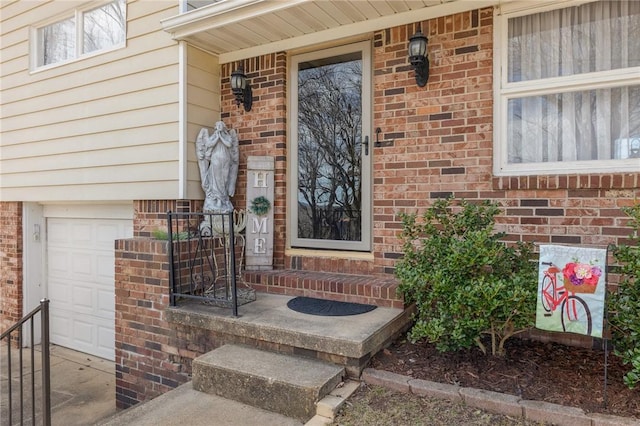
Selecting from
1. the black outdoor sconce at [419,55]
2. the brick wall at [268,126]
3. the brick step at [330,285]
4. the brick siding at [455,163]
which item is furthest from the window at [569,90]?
the brick wall at [268,126]

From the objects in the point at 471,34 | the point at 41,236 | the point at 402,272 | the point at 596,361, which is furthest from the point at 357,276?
the point at 41,236

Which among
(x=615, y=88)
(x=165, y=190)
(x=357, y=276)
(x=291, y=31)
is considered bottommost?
(x=357, y=276)

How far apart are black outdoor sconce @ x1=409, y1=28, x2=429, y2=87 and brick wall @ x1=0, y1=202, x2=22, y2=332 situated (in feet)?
18.3

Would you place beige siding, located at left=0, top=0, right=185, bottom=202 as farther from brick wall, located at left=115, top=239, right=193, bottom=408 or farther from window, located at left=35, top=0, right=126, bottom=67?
brick wall, located at left=115, top=239, right=193, bottom=408

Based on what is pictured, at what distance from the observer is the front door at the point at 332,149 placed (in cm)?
390

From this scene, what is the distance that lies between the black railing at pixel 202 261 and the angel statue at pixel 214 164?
16 cm

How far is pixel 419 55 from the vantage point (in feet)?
10.9

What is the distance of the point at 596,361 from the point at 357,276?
1880mm

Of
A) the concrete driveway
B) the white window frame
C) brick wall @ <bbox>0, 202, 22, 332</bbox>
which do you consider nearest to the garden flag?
the concrete driveway

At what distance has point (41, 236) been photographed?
5.76 m

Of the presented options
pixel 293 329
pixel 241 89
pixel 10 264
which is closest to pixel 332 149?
pixel 241 89

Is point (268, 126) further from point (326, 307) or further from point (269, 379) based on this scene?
point (269, 379)

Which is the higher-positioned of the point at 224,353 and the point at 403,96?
the point at 403,96

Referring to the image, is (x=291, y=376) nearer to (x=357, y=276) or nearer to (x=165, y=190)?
(x=357, y=276)
